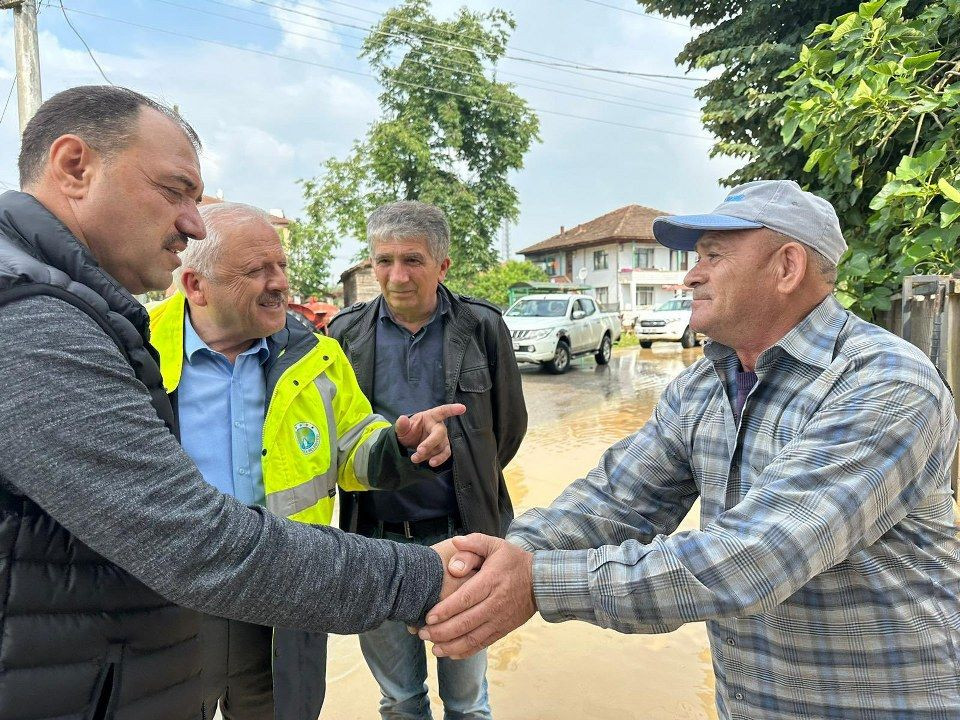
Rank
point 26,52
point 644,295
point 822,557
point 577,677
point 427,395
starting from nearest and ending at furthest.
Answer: point 822,557, point 427,395, point 577,677, point 26,52, point 644,295

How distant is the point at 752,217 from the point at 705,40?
296 inches

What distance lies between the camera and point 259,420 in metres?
2.18

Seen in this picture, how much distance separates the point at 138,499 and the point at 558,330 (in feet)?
45.4

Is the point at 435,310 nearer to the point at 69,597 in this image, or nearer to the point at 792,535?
the point at 792,535

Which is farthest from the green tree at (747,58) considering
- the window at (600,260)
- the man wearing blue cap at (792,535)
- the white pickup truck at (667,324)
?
the window at (600,260)

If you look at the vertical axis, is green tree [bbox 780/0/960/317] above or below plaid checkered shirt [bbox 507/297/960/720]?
above

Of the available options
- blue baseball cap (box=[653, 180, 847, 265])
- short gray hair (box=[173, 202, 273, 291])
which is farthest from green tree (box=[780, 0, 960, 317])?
short gray hair (box=[173, 202, 273, 291])

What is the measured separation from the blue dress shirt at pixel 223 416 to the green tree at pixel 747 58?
245 inches

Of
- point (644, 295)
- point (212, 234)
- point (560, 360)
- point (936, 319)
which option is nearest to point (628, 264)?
point (644, 295)

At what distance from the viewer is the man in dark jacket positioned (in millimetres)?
2715

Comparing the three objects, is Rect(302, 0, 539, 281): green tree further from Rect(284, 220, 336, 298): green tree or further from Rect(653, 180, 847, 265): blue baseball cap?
Rect(653, 180, 847, 265): blue baseball cap

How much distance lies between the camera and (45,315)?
3.60 feet

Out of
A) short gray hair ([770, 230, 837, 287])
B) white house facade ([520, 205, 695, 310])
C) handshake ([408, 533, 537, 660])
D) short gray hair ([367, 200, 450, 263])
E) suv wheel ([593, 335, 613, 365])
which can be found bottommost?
suv wheel ([593, 335, 613, 365])

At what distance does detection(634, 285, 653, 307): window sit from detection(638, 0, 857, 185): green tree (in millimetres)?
34770
